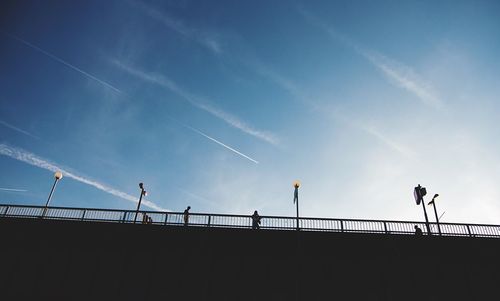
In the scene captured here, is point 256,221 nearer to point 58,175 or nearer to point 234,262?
point 234,262

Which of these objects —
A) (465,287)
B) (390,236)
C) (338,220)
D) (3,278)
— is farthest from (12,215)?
(465,287)

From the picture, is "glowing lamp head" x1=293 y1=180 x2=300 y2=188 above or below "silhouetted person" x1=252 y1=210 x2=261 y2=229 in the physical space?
above

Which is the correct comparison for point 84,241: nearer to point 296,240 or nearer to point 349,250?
point 296,240

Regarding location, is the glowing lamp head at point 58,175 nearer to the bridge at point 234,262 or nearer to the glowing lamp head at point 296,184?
the bridge at point 234,262

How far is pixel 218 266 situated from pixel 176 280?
2.81m

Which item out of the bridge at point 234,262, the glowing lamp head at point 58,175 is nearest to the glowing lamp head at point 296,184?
the bridge at point 234,262

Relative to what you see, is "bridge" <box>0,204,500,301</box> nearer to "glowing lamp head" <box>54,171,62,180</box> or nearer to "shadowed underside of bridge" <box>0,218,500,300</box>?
"shadowed underside of bridge" <box>0,218,500,300</box>

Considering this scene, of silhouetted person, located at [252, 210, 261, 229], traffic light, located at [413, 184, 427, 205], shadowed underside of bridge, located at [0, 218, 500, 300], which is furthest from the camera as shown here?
traffic light, located at [413, 184, 427, 205]

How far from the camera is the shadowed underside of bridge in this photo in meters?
18.4

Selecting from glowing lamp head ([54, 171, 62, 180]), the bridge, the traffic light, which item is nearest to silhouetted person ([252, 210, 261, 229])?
the bridge

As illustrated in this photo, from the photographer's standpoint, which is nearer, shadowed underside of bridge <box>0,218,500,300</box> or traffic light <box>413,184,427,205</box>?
shadowed underside of bridge <box>0,218,500,300</box>

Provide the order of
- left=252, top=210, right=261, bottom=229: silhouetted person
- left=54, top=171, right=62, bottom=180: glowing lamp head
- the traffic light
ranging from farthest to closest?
left=54, top=171, right=62, bottom=180: glowing lamp head < the traffic light < left=252, top=210, right=261, bottom=229: silhouetted person

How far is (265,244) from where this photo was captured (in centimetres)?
1969

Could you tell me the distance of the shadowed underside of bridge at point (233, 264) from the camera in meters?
18.4
